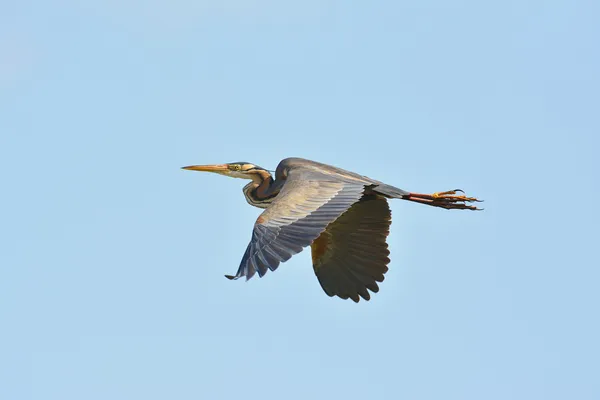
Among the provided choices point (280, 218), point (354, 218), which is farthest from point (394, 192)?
point (280, 218)

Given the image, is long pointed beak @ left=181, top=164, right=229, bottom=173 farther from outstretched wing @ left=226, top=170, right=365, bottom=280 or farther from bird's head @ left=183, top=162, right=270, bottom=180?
outstretched wing @ left=226, top=170, right=365, bottom=280

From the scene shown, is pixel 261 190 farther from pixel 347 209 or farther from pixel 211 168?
pixel 347 209

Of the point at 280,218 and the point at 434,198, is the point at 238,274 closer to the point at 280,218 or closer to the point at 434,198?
the point at 280,218

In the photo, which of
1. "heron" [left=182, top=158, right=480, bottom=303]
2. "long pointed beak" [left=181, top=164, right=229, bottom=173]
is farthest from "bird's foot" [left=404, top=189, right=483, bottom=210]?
"long pointed beak" [left=181, top=164, right=229, bottom=173]

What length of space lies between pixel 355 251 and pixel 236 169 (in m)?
1.74

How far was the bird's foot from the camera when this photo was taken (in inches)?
463

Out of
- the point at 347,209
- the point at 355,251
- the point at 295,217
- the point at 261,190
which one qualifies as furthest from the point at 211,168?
the point at 295,217

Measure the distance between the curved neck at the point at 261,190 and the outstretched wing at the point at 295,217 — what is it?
0.72 m

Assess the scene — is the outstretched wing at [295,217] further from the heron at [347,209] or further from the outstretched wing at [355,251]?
the outstretched wing at [355,251]

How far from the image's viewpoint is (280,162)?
466 inches

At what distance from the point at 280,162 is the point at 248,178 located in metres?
0.83

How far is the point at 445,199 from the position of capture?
1184 cm

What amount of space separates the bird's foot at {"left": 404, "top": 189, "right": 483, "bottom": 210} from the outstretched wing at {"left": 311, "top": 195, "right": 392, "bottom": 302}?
41 cm

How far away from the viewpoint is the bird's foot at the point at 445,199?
1175 cm
